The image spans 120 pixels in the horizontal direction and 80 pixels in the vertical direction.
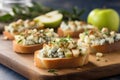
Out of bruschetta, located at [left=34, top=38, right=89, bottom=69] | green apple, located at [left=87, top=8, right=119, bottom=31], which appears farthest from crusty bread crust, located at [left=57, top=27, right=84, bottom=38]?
bruschetta, located at [left=34, top=38, right=89, bottom=69]

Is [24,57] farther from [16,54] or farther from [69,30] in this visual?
[69,30]

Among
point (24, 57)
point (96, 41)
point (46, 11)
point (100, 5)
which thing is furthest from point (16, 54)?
point (100, 5)

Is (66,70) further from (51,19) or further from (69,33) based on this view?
(51,19)

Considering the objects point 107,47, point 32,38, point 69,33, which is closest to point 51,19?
point 69,33

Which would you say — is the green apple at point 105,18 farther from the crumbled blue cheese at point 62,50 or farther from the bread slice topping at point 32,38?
the crumbled blue cheese at point 62,50

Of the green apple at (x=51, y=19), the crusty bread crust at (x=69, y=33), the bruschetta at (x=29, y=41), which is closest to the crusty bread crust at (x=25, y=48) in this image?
the bruschetta at (x=29, y=41)

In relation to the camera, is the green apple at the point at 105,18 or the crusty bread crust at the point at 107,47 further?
the green apple at the point at 105,18
